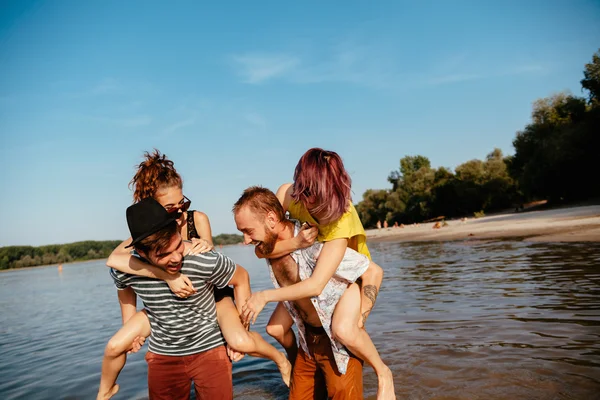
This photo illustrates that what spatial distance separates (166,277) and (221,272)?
40 cm

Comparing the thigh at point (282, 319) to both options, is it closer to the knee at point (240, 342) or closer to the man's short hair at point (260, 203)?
the knee at point (240, 342)

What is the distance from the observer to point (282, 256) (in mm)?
3438

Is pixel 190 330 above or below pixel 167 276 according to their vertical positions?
below

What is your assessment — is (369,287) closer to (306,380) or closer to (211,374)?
(306,380)

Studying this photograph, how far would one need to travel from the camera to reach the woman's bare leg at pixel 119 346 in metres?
3.18

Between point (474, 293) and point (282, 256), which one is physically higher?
point (282, 256)

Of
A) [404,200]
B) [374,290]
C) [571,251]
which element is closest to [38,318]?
[374,290]

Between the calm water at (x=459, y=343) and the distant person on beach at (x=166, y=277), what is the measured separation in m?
1.95

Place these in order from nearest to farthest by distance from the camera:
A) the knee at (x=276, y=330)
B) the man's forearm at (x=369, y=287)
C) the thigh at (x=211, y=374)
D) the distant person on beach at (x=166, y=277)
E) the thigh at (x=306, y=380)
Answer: the distant person on beach at (x=166, y=277)
the thigh at (x=211, y=374)
the man's forearm at (x=369, y=287)
the thigh at (x=306, y=380)
the knee at (x=276, y=330)

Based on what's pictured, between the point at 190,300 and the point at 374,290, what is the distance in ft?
5.12

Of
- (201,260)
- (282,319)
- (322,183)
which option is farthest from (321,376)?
(322,183)

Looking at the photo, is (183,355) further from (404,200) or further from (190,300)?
(404,200)

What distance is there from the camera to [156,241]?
2.76 metres

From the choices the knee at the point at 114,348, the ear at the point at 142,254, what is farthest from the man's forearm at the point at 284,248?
the knee at the point at 114,348
